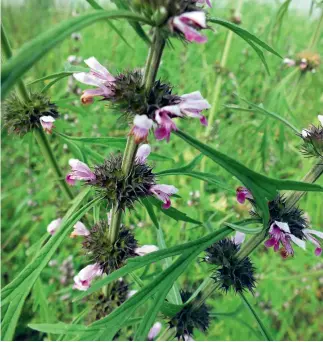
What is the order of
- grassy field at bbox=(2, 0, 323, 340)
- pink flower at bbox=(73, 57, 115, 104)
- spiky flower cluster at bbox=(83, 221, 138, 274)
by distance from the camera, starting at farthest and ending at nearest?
grassy field at bbox=(2, 0, 323, 340) → spiky flower cluster at bbox=(83, 221, 138, 274) → pink flower at bbox=(73, 57, 115, 104)

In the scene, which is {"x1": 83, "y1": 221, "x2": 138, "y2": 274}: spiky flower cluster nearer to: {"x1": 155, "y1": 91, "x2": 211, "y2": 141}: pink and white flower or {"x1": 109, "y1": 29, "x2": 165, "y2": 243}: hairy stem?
{"x1": 109, "y1": 29, "x2": 165, "y2": 243}: hairy stem

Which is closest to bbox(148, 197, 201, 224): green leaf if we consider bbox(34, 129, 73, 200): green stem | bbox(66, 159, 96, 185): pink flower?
bbox(66, 159, 96, 185): pink flower

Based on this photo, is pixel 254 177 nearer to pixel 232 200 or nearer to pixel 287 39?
pixel 232 200

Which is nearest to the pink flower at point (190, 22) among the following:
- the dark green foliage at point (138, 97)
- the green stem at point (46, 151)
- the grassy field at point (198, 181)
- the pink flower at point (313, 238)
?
the dark green foliage at point (138, 97)

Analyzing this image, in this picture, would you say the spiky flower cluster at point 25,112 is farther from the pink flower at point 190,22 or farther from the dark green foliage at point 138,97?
the pink flower at point 190,22

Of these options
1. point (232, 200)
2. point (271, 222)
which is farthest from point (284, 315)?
point (271, 222)

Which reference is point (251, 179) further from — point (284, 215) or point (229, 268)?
point (229, 268)

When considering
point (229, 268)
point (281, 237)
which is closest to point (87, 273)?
point (229, 268)
